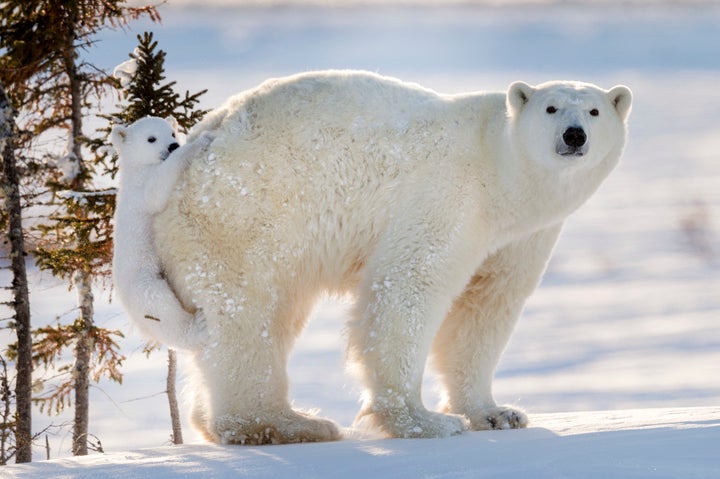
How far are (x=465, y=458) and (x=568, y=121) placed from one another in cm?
242

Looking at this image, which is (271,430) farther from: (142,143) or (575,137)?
(575,137)

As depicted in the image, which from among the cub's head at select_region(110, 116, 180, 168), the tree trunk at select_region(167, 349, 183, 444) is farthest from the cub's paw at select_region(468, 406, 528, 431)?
the tree trunk at select_region(167, 349, 183, 444)

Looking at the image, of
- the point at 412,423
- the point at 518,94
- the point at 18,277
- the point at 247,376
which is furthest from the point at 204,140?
the point at 18,277

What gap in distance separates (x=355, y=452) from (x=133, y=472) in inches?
46.2

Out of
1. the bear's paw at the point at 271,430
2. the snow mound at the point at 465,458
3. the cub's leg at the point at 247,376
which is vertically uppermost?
the cub's leg at the point at 247,376

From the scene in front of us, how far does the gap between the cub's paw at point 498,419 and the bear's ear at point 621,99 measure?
2.21 meters

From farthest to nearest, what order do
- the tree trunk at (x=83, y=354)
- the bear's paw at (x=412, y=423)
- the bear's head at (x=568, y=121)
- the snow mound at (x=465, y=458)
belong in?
the tree trunk at (x=83, y=354) < the bear's head at (x=568, y=121) < the bear's paw at (x=412, y=423) < the snow mound at (x=465, y=458)

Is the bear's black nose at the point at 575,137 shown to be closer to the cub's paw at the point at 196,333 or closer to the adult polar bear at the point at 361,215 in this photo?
the adult polar bear at the point at 361,215

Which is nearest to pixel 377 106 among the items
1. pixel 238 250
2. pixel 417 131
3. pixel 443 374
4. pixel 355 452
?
pixel 417 131

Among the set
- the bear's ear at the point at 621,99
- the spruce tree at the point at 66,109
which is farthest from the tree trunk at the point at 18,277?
the bear's ear at the point at 621,99

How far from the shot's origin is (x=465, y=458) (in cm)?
465

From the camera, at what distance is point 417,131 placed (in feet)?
21.0

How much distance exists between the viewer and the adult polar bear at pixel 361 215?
237 inches

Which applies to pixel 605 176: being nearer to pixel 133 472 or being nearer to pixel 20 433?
pixel 133 472
